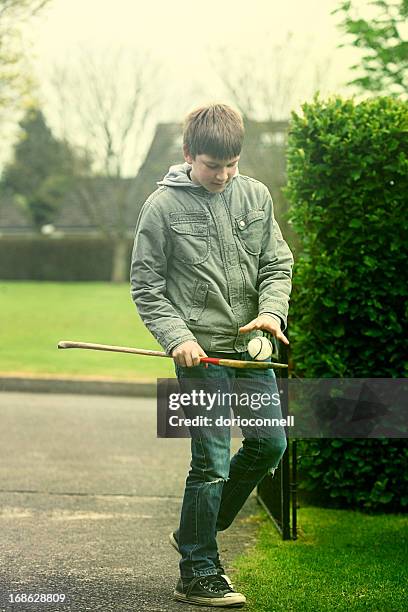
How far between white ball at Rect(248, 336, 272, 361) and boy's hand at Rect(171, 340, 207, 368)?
8.5 inches

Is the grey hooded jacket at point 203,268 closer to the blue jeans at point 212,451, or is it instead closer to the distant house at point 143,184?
the blue jeans at point 212,451

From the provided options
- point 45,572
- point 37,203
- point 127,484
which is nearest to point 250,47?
point 127,484

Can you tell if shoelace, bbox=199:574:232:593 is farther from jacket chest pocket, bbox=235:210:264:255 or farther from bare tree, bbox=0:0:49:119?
bare tree, bbox=0:0:49:119

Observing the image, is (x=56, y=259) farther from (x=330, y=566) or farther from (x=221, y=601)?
(x=221, y=601)

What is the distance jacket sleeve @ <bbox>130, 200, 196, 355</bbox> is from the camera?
3.87 metres

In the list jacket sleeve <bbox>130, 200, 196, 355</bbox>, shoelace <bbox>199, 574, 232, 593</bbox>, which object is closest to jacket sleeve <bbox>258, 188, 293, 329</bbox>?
jacket sleeve <bbox>130, 200, 196, 355</bbox>

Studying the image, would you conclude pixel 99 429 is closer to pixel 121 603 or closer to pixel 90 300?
pixel 121 603

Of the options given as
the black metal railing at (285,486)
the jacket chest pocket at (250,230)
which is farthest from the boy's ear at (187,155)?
the black metal railing at (285,486)

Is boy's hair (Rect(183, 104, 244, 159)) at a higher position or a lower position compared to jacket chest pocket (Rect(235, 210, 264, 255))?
higher

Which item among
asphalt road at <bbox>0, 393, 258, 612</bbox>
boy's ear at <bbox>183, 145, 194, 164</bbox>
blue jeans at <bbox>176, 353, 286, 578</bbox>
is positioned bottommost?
asphalt road at <bbox>0, 393, 258, 612</bbox>

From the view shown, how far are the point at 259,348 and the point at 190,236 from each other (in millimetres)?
502

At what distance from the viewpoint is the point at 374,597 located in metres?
4.02

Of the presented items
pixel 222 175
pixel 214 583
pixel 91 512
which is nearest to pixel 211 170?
pixel 222 175

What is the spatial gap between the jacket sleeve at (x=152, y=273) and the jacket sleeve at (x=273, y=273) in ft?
1.12
